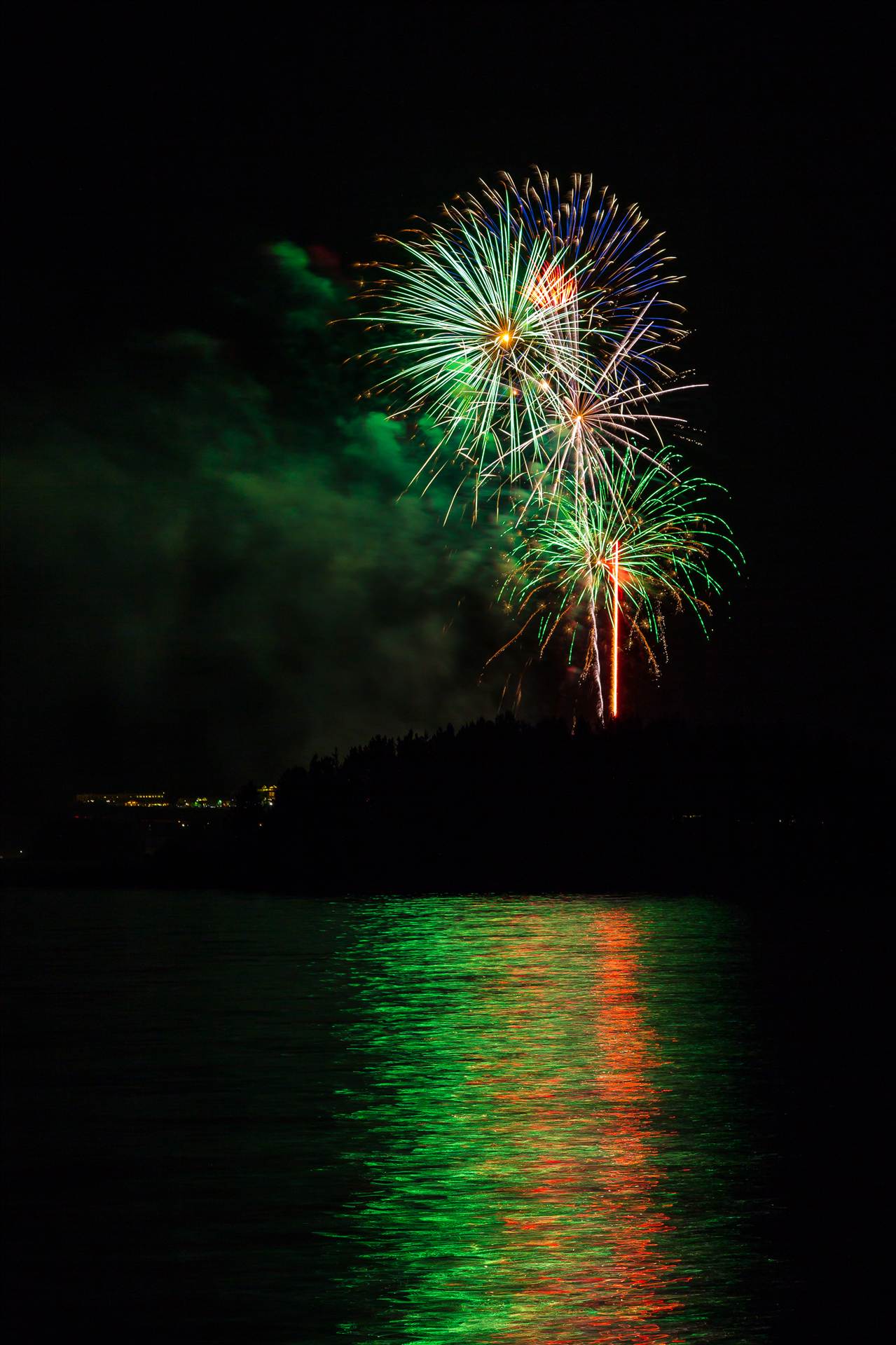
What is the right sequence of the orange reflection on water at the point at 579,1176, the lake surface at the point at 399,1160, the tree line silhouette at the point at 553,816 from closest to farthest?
1. the orange reflection on water at the point at 579,1176
2. the lake surface at the point at 399,1160
3. the tree line silhouette at the point at 553,816

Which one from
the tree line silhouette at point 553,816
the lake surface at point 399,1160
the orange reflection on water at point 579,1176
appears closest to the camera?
the orange reflection on water at point 579,1176

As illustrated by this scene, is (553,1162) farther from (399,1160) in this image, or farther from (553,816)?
(553,816)

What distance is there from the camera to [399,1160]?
44.1ft

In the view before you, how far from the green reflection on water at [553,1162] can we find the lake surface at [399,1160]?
32 millimetres

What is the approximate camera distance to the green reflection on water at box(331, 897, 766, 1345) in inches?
362

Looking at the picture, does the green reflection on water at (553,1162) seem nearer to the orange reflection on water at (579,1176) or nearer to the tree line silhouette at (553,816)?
the orange reflection on water at (579,1176)

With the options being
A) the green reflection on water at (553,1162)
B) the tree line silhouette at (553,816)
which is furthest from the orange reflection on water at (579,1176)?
the tree line silhouette at (553,816)

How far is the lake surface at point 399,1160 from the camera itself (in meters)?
9.23

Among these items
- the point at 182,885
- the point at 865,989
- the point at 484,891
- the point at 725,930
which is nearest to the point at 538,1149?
the point at 865,989

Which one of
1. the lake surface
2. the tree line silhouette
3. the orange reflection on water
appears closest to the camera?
the orange reflection on water

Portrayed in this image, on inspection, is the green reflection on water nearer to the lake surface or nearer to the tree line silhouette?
the lake surface

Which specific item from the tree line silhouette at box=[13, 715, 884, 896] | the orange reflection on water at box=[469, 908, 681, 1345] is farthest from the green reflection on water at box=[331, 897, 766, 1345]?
the tree line silhouette at box=[13, 715, 884, 896]

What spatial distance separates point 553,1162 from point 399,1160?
1.17 metres

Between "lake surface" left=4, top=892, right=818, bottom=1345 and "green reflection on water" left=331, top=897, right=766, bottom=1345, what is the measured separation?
32 mm
